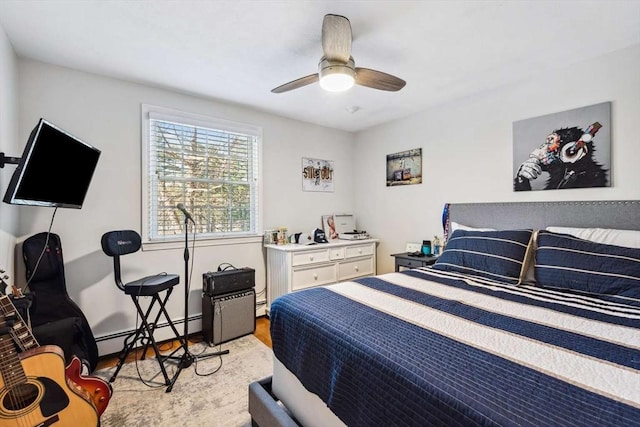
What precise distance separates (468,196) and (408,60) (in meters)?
1.57

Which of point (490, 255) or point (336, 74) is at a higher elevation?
point (336, 74)

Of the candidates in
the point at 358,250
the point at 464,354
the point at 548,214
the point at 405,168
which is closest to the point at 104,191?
the point at 358,250

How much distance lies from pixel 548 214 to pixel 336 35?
227cm

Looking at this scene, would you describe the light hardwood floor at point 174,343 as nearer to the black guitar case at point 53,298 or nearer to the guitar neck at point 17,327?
the black guitar case at point 53,298

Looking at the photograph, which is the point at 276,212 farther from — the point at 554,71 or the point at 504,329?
the point at 554,71

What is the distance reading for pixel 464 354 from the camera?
1.08m

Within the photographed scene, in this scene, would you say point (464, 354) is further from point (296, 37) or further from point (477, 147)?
point (477, 147)

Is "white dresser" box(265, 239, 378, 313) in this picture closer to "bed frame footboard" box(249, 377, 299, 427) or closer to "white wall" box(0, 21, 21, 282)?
"bed frame footboard" box(249, 377, 299, 427)

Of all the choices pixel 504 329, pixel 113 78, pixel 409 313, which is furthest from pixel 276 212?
pixel 504 329

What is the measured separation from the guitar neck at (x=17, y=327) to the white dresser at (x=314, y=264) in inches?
80.8

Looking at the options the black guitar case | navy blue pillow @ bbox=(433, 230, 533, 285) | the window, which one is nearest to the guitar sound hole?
the black guitar case

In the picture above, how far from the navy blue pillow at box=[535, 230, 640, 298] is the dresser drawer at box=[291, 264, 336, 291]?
6.87ft

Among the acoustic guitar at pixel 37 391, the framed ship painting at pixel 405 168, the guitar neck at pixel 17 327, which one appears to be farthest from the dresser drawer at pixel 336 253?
the guitar neck at pixel 17 327

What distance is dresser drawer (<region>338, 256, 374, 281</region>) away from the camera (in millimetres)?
3733
